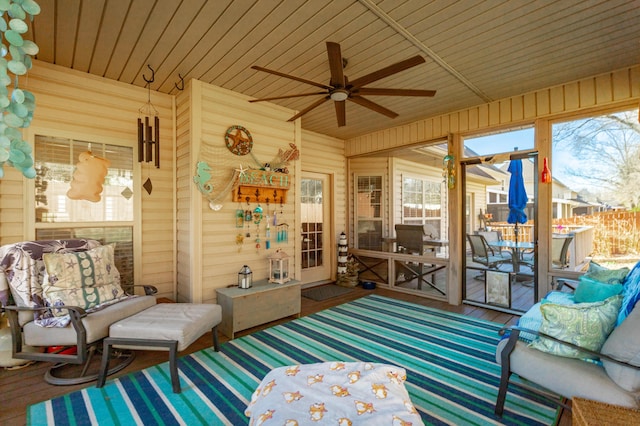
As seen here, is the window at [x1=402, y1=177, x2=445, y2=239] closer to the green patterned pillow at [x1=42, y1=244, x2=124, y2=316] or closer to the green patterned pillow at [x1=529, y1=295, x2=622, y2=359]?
the green patterned pillow at [x1=529, y1=295, x2=622, y2=359]

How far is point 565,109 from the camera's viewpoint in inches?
138

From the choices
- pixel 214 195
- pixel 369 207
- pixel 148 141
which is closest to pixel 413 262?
pixel 369 207

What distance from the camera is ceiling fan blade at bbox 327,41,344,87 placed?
2.04 metres

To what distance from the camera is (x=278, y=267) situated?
396 centimetres

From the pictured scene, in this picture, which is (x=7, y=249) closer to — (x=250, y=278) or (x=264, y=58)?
(x=250, y=278)

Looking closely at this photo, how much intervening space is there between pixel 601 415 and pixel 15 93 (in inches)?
114

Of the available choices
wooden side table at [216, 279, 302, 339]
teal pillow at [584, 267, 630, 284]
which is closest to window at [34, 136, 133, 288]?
wooden side table at [216, 279, 302, 339]

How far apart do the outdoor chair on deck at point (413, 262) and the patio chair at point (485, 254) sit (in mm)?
612

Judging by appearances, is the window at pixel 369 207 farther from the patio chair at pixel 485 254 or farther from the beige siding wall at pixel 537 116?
the patio chair at pixel 485 254

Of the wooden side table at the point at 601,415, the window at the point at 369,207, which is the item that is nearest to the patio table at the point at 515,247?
the window at the point at 369,207

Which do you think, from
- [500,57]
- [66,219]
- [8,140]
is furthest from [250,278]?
[500,57]

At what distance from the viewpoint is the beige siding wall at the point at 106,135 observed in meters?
2.93

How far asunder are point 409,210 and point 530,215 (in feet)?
9.18

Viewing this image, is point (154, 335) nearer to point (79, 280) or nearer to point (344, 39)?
point (79, 280)
